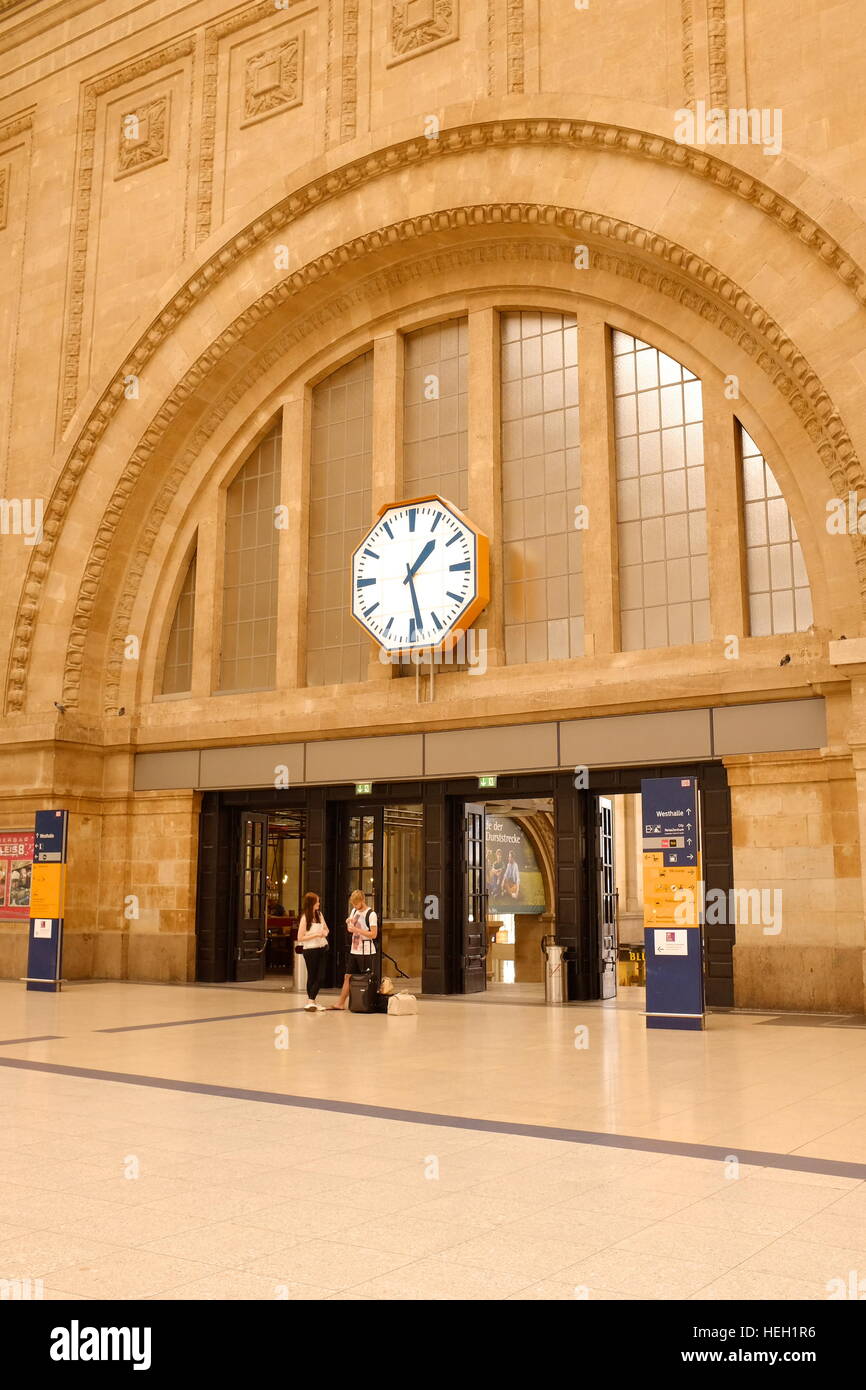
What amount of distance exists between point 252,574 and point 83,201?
7.58 metres

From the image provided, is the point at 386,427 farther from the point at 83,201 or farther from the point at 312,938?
the point at 312,938

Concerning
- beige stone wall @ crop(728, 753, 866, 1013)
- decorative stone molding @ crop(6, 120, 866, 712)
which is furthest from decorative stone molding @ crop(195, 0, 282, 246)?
beige stone wall @ crop(728, 753, 866, 1013)

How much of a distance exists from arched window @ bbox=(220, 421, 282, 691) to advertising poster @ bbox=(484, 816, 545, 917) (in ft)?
28.9

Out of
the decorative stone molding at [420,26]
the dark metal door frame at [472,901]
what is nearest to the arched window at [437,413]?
the decorative stone molding at [420,26]

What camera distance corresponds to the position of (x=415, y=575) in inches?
674

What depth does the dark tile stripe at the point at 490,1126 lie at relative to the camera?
6.04 meters

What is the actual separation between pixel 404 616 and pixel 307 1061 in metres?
8.35

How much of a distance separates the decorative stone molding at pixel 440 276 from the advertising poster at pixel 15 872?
7.67 ft

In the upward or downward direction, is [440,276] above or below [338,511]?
above

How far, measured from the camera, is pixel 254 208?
60.7 feet

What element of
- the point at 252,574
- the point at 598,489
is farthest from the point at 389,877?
the point at 598,489

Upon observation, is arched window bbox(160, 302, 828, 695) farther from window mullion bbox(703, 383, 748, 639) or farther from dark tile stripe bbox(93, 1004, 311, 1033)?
dark tile stripe bbox(93, 1004, 311, 1033)

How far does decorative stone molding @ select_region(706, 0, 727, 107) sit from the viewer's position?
15.0 m

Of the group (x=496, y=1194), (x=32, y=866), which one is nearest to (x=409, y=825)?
(x=32, y=866)
